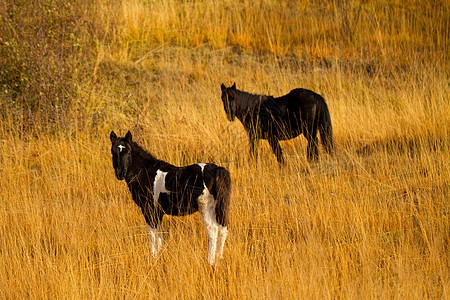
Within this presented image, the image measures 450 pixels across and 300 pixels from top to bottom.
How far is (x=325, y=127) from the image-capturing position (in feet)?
23.1

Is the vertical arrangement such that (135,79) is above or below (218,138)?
above

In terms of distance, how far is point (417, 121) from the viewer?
8148 millimetres

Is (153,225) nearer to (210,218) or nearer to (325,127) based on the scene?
(210,218)

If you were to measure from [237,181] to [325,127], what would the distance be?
165cm

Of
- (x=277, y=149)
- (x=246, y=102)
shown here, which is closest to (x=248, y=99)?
(x=246, y=102)

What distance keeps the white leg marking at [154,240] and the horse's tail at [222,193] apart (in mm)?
677

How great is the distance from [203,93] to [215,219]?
6.25m

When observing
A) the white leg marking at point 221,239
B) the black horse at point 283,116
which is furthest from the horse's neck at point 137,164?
the black horse at point 283,116

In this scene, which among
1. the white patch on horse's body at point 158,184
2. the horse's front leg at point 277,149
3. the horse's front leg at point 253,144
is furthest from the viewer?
the horse's front leg at point 253,144

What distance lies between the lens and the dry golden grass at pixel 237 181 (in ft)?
13.1

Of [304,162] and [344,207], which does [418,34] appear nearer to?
[304,162]

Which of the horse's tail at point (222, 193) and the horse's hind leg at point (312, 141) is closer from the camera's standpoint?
the horse's tail at point (222, 193)

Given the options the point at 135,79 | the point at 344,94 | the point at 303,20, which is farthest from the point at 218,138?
the point at 303,20

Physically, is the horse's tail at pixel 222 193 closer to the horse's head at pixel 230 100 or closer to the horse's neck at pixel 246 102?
the horse's head at pixel 230 100
